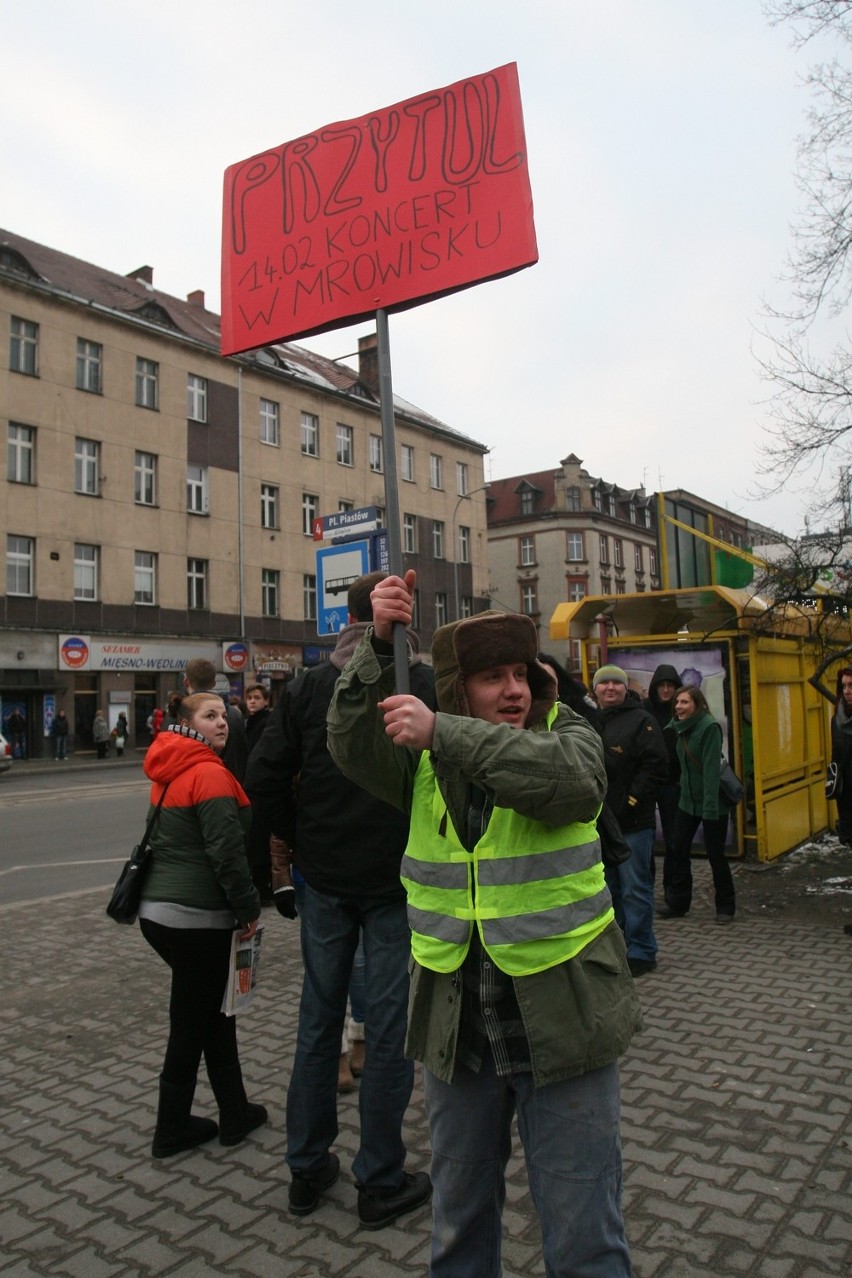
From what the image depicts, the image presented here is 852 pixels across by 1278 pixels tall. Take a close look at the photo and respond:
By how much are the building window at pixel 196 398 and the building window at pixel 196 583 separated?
17.8 feet

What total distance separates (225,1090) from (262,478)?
3644cm

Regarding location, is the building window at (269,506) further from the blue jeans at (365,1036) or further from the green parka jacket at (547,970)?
the green parka jacket at (547,970)

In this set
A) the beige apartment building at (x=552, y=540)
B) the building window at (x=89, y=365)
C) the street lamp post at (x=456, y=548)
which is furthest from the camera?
the beige apartment building at (x=552, y=540)

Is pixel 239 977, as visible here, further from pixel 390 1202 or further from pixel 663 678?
pixel 663 678

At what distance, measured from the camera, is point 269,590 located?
39000mm

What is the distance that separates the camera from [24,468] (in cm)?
3083

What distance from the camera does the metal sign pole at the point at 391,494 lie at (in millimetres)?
2430

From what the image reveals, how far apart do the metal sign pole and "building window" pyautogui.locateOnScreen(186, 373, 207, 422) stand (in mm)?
35304

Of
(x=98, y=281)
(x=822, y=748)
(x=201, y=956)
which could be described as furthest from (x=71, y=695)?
(x=201, y=956)

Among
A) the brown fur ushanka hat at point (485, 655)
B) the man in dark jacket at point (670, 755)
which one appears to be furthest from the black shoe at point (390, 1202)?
the man in dark jacket at point (670, 755)

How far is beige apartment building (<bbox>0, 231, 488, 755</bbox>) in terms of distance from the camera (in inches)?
1212

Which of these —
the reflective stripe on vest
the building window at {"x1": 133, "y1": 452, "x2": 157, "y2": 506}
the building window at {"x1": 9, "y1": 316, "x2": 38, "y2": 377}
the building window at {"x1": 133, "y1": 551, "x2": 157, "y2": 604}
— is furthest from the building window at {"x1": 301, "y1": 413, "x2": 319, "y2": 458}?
the reflective stripe on vest

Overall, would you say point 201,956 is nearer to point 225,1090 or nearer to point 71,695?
point 225,1090

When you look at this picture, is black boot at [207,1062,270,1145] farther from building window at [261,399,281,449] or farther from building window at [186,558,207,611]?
building window at [261,399,281,449]
